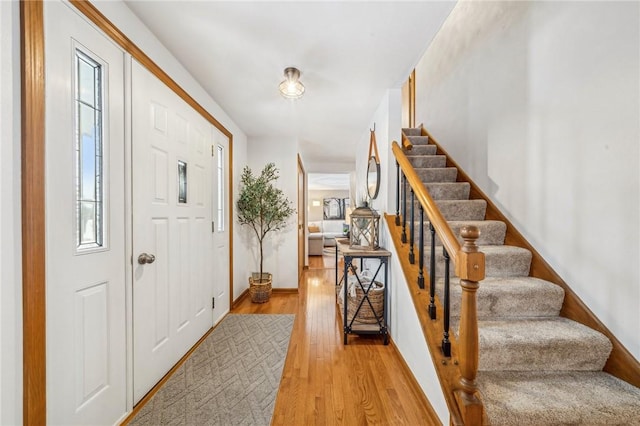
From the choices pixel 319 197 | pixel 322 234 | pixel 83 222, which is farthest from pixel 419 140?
pixel 319 197

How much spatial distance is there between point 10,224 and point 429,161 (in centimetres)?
337

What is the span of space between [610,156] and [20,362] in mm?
2765

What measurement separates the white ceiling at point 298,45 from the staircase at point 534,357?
1.52 metres

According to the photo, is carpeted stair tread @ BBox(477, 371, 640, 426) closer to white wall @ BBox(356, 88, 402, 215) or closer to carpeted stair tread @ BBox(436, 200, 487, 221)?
carpeted stair tread @ BBox(436, 200, 487, 221)

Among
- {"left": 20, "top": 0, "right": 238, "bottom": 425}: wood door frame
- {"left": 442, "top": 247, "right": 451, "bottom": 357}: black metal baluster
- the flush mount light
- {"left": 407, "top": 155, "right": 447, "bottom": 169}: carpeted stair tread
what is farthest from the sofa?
{"left": 20, "top": 0, "right": 238, "bottom": 425}: wood door frame

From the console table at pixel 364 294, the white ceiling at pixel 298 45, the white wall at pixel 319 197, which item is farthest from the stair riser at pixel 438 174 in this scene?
the white wall at pixel 319 197

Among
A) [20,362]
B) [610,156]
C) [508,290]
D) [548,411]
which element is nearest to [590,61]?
[610,156]

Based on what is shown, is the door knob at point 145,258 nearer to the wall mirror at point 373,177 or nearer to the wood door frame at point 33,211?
the wood door frame at point 33,211

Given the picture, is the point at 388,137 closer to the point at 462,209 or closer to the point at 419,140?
the point at 462,209

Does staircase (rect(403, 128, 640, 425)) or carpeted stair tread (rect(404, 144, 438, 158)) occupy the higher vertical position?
carpeted stair tread (rect(404, 144, 438, 158))

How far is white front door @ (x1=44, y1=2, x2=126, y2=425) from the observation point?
Answer: 1076mm

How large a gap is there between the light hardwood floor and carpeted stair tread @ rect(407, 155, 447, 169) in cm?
199

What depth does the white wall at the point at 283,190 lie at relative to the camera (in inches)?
155

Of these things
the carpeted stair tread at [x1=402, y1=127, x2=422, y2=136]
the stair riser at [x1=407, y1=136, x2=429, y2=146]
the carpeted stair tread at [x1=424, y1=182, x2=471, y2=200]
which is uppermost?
the carpeted stair tread at [x1=402, y1=127, x2=422, y2=136]
